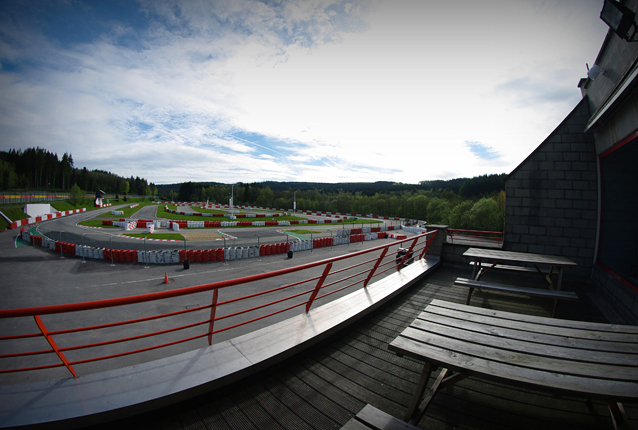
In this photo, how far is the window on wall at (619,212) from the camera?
6066 mm

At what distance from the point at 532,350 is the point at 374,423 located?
1486mm

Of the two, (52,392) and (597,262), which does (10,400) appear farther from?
(597,262)

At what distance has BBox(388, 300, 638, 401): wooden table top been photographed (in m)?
1.89

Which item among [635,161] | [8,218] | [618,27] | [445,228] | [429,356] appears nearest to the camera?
[429,356]

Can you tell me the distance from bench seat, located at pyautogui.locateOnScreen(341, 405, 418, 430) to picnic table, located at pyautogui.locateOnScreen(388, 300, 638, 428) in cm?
25

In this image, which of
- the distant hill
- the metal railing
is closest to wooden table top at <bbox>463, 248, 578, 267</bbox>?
the metal railing

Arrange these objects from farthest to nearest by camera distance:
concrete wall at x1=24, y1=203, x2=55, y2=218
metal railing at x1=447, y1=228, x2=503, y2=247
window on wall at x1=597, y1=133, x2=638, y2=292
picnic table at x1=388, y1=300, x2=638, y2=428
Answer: concrete wall at x1=24, y1=203, x2=55, y2=218 < metal railing at x1=447, y1=228, x2=503, y2=247 < window on wall at x1=597, y1=133, x2=638, y2=292 < picnic table at x1=388, y1=300, x2=638, y2=428

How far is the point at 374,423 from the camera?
6.70 feet

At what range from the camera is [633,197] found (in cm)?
614

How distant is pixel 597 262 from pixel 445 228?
351 centimetres

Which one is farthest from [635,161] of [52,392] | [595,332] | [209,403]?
[52,392]

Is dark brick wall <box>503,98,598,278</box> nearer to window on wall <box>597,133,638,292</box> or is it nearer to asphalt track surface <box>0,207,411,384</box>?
window on wall <box>597,133,638,292</box>

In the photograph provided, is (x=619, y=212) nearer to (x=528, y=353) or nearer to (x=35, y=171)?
(x=528, y=353)

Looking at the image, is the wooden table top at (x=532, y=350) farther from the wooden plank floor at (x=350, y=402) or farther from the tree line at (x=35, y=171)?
the tree line at (x=35, y=171)
